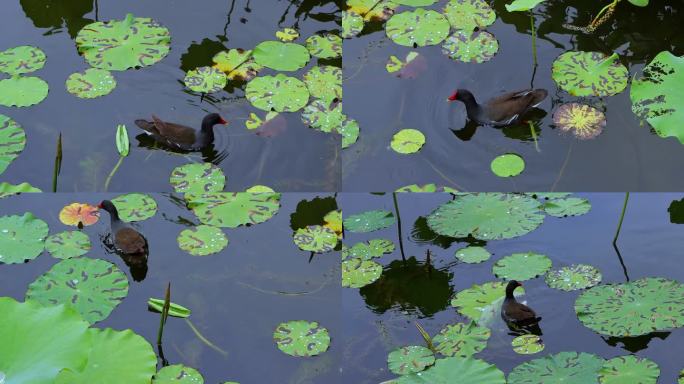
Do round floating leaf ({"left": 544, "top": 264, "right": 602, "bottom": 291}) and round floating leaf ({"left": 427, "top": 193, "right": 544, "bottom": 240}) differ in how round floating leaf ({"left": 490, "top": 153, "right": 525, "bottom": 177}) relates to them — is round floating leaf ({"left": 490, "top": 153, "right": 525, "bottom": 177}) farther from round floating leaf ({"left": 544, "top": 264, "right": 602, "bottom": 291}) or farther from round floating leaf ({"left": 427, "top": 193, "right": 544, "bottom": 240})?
round floating leaf ({"left": 544, "top": 264, "right": 602, "bottom": 291})

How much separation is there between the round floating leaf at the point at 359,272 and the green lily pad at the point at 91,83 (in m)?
1.60

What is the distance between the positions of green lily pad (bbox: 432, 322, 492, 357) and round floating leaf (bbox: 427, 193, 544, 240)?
515 mm

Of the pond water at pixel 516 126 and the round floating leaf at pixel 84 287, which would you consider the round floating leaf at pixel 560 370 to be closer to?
the pond water at pixel 516 126

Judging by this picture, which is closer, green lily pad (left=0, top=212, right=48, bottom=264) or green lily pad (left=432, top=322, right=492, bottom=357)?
green lily pad (left=432, top=322, right=492, bottom=357)

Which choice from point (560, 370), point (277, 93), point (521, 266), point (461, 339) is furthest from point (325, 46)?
point (560, 370)

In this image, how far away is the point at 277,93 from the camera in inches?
199

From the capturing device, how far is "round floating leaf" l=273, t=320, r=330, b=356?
397 centimetres

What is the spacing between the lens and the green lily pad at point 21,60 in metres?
5.18

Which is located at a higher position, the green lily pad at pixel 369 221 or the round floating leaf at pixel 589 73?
the round floating leaf at pixel 589 73

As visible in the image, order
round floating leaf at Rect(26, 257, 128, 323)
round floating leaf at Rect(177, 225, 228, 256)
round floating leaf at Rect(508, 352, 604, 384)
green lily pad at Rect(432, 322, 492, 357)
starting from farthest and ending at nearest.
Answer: round floating leaf at Rect(177, 225, 228, 256) < round floating leaf at Rect(26, 257, 128, 323) < green lily pad at Rect(432, 322, 492, 357) < round floating leaf at Rect(508, 352, 604, 384)

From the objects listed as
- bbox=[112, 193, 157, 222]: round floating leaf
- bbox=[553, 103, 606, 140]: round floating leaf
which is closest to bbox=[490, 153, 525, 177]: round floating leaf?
bbox=[553, 103, 606, 140]: round floating leaf

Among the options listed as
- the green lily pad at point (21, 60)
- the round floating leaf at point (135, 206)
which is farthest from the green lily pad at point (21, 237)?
the green lily pad at point (21, 60)

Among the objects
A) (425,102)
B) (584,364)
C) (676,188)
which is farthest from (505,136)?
Result: (584,364)

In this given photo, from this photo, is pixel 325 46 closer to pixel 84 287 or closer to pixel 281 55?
pixel 281 55
